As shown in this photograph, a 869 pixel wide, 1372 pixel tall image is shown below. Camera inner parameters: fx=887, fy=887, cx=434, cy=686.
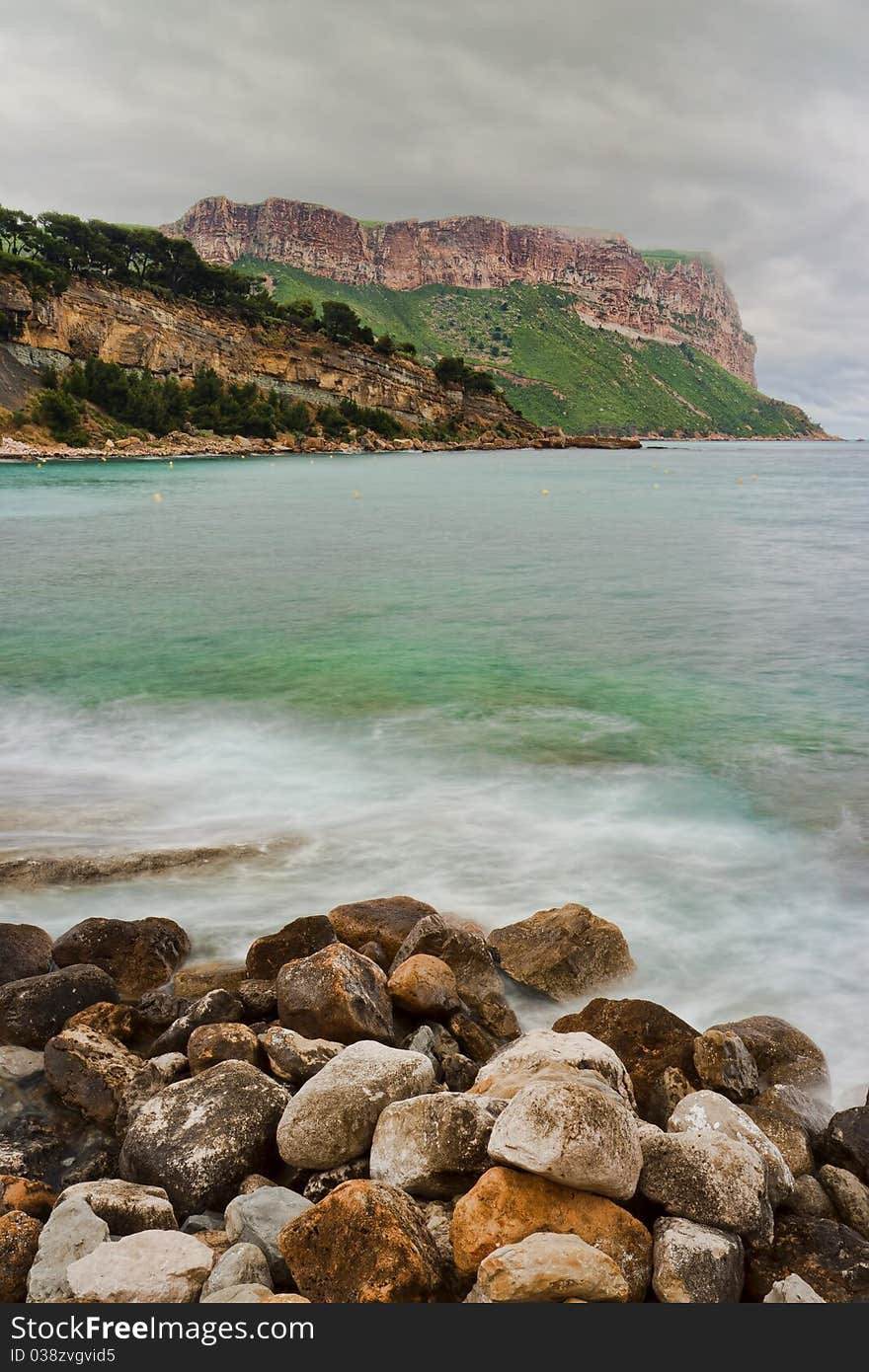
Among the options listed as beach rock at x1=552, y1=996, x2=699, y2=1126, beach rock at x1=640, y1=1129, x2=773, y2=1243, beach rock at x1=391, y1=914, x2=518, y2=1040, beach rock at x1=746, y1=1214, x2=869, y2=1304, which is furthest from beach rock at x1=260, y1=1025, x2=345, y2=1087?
beach rock at x1=746, y1=1214, x2=869, y2=1304

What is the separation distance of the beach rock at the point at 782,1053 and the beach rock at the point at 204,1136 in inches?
105

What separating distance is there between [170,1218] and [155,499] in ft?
153

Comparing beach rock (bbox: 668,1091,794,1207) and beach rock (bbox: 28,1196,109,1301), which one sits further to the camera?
beach rock (bbox: 668,1091,794,1207)

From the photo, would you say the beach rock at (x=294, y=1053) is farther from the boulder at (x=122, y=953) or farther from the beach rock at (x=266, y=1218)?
the boulder at (x=122, y=953)

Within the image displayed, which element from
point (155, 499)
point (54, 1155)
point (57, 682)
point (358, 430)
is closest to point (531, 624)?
point (57, 682)

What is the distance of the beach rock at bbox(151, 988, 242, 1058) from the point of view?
16.1 feet

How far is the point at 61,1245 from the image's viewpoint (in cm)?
332

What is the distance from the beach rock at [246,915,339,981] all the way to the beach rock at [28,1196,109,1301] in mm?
2290

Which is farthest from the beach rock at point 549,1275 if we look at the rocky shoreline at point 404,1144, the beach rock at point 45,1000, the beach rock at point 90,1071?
the beach rock at point 45,1000

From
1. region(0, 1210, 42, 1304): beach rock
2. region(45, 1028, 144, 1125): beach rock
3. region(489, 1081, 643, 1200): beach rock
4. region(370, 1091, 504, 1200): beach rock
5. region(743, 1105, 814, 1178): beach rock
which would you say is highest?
region(489, 1081, 643, 1200): beach rock

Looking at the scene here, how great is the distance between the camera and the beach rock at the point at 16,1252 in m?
3.28

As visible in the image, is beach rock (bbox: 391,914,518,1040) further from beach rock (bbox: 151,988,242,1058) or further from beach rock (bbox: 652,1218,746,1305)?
beach rock (bbox: 652,1218,746,1305)

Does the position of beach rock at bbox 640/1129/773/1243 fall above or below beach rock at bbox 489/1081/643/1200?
below

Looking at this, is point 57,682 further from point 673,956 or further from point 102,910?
point 673,956
